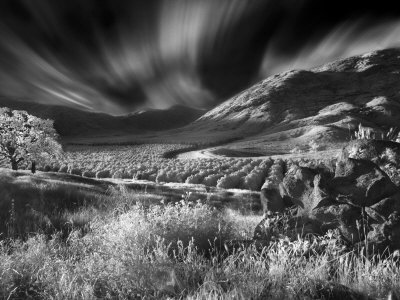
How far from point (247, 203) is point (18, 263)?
11862 mm

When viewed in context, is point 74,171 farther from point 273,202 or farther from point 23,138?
point 273,202

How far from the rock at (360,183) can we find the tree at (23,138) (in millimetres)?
23256

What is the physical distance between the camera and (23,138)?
2511 centimetres

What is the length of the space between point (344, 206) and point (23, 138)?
24389mm

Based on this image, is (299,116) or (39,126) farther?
(299,116)

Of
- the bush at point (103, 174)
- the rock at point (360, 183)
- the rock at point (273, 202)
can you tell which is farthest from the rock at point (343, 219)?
the bush at point (103, 174)

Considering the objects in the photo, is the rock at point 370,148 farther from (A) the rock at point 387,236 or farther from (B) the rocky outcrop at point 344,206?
(A) the rock at point 387,236

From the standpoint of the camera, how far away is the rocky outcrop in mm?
5387

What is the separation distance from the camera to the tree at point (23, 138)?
24756 millimetres

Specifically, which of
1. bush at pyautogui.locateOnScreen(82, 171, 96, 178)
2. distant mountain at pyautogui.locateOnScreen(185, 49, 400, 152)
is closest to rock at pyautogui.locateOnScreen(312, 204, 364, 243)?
bush at pyautogui.locateOnScreen(82, 171, 96, 178)

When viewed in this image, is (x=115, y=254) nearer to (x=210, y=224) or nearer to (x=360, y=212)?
(x=210, y=224)

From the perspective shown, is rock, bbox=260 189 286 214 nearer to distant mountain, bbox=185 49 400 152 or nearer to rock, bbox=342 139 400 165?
rock, bbox=342 139 400 165

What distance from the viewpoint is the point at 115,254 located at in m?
5.43

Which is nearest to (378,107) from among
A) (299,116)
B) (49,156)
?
(299,116)
